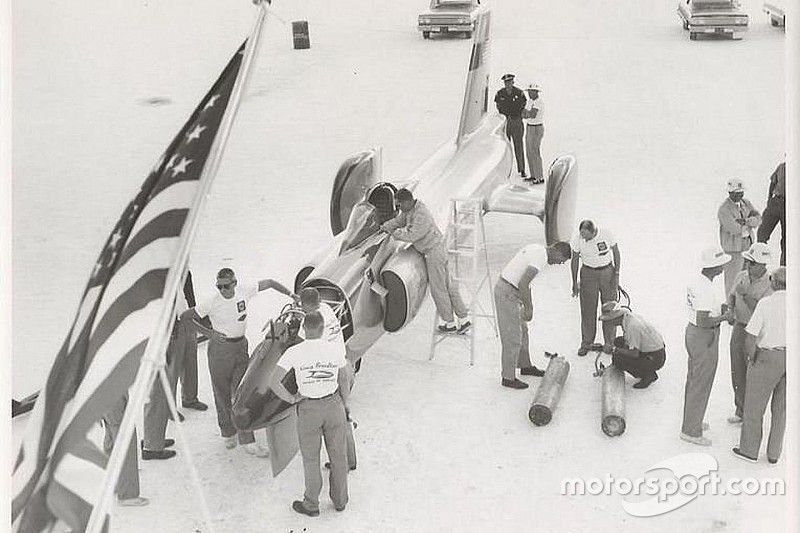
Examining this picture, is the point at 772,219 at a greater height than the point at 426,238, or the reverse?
the point at 426,238

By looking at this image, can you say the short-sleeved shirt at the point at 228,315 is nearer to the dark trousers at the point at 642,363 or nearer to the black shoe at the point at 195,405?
the black shoe at the point at 195,405

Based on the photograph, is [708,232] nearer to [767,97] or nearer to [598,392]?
[598,392]

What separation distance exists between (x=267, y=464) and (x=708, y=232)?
657 centimetres

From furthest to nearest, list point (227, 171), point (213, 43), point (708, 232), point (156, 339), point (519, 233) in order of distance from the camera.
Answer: point (213, 43)
point (227, 171)
point (519, 233)
point (708, 232)
point (156, 339)

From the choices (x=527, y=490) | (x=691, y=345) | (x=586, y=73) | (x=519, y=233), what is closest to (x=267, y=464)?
(x=527, y=490)

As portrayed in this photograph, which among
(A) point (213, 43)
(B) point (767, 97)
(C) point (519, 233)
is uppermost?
(A) point (213, 43)

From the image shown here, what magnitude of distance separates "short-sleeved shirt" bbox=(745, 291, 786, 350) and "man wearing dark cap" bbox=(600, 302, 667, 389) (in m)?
1.36

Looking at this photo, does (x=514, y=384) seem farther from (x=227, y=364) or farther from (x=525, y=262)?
(x=227, y=364)

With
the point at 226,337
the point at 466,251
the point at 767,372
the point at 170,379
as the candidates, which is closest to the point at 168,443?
the point at 170,379

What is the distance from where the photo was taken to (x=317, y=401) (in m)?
6.92

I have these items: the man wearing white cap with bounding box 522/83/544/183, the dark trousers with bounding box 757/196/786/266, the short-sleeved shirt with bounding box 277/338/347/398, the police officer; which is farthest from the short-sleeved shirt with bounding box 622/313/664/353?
the man wearing white cap with bounding box 522/83/544/183

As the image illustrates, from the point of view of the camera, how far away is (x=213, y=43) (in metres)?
19.3

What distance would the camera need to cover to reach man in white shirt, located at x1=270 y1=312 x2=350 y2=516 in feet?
22.4

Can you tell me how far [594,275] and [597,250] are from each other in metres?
0.26
